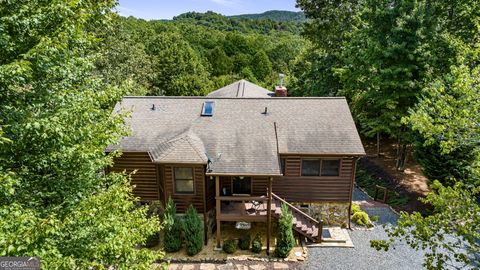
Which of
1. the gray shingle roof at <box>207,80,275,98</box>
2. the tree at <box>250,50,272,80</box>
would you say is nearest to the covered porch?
the gray shingle roof at <box>207,80,275,98</box>

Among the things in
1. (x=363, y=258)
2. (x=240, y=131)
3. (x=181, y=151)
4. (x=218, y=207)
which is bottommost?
(x=363, y=258)

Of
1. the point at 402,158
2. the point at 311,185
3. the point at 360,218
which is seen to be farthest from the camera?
the point at 402,158

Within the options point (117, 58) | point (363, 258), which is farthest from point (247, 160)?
point (117, 58)

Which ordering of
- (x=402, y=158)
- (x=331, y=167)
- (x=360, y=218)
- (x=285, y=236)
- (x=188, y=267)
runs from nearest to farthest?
(x=188, y=267) → (x=285, y=236) → (x=331, y=167) → (x=360, y=218) → (x=402, y=158)

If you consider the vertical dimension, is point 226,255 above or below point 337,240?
below

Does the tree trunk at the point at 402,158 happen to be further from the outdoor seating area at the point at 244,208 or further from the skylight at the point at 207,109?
the skylight at the point at 207,109

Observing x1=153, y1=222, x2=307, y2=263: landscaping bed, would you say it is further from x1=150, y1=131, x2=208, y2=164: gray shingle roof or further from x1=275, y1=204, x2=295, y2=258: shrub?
x1=150, y1=131, x2=208, y2=164: gray shingle roof

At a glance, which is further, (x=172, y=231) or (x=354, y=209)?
(x=354, y=209)

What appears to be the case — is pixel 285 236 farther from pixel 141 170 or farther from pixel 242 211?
pixel 141 170

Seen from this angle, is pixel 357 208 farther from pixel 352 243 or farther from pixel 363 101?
pixel 363 101
